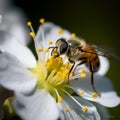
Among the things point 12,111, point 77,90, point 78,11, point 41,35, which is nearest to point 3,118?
point 12,111

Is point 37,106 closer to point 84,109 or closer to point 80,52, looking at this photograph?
point 84,109

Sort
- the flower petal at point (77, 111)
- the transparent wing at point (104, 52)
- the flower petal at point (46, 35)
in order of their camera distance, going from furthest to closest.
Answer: the flower petal at point (46, 35) < the transparent wing at point (104, 52) < the flower petal at point (77, 111)

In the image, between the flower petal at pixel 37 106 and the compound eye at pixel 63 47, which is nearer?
the flower petal at pixel 37 106

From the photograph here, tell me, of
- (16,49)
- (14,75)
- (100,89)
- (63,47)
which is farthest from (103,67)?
(14,75)

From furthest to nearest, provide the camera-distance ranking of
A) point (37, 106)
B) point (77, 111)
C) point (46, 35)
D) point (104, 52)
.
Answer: point (46, 35) < point (104, 52) < point (77, 111) < point (37, 106)

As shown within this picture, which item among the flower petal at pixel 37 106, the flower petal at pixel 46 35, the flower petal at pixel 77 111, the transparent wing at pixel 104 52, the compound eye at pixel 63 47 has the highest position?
the flower petal at pixel 46 35

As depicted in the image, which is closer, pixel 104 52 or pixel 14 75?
pixel 14 75

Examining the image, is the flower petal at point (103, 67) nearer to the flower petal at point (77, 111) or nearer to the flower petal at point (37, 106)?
the flower petal at point (77, 111)

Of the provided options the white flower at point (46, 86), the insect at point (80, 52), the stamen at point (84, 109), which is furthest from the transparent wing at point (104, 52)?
the stamen at point (84, 109)
